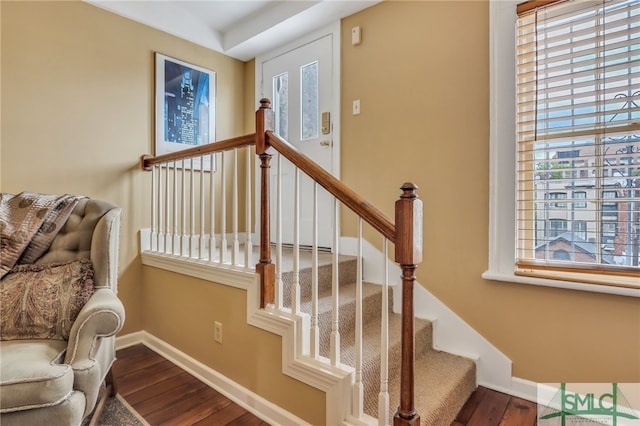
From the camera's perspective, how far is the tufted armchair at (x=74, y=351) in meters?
1.14

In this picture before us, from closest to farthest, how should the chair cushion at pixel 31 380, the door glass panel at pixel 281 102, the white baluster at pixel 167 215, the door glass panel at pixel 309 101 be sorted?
1. the chair cushion at pixel 31 380
2. the white baluster at pixel 167 215
3. the door glass panel at pixel 309 101
4. the door glass panel at pixel 281 102

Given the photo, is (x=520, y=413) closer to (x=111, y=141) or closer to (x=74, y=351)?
(x=74, y=351)

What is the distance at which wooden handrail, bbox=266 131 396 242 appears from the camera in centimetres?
125

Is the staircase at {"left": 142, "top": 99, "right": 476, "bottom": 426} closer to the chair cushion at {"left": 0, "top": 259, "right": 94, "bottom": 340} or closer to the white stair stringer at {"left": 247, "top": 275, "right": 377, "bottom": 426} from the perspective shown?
the white stair stringer at {"left": 247, "top": 275, "right": 377, "bottom": 426}

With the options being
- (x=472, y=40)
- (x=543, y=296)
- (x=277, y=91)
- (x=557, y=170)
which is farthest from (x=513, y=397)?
(x=277, y=91)

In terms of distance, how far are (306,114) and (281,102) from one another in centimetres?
36

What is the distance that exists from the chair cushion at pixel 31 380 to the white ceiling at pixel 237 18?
92.8 inches

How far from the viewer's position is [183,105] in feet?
9.36

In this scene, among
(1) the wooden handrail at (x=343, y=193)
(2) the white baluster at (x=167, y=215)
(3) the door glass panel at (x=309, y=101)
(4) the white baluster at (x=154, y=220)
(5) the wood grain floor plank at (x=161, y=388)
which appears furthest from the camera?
(3) the door glass panel at (x=309, y=101)

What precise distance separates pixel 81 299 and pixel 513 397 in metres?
2.21

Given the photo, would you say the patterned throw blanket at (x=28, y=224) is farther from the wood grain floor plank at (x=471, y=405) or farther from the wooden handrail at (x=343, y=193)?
the wood grain floor plank at (x=471, y=405)

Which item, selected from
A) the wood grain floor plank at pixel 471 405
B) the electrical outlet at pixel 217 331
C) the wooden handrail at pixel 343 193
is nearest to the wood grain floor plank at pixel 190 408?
the electrical outlet at pixel 217 331

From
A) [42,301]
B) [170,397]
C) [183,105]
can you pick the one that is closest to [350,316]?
[170,397]

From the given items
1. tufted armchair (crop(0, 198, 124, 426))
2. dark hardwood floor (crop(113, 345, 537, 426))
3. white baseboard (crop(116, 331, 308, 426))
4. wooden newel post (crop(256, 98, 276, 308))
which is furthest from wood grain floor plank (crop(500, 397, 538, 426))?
tufted armchair (crop(0, 198, 124, 426))
